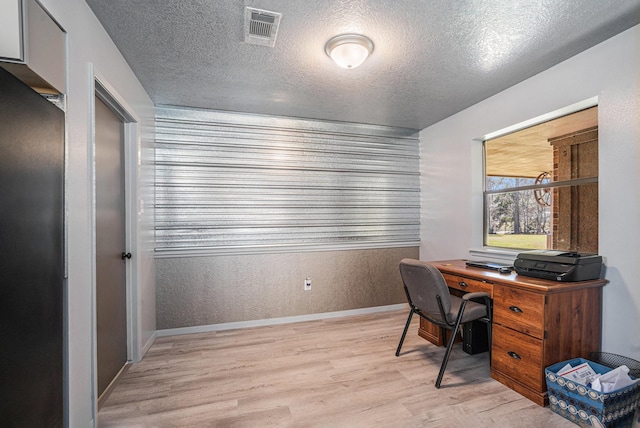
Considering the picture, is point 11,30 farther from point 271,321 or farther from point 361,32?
point 271,321

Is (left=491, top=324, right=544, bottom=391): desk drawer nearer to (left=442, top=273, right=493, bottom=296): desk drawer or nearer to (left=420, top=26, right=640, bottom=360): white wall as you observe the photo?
Answer: (left=442, top=273, right=493, bottom=296): desk drawer

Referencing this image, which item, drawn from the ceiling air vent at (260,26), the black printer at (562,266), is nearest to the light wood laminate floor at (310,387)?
the black printer at (562,266)

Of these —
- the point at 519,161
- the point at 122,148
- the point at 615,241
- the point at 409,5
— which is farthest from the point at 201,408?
the point at 519,161

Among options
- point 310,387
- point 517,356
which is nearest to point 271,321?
point 310,387

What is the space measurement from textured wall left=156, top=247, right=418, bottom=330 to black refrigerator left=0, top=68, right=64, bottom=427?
1.90 meters

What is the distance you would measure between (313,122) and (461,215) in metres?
2.13

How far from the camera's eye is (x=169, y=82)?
272 centimetres

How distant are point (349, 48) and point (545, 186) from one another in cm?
219

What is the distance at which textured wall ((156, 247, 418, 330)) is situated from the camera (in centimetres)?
324

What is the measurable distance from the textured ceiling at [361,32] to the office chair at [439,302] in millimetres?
1656

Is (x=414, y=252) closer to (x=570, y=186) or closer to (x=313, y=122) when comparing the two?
(x=570, y=186)

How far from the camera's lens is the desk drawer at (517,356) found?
1990 millimetres

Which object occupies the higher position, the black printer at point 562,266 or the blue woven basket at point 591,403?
the black printer at point 562,266

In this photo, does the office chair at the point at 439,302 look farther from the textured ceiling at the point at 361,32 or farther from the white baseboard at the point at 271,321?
the textured ceiling at the point at 361,32
